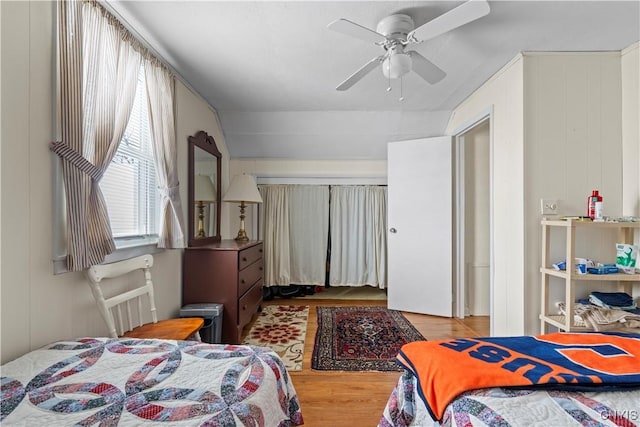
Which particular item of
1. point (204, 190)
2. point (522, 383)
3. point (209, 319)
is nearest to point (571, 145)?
point (522, 383)

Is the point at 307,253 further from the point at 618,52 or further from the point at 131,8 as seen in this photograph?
the point at 618,52

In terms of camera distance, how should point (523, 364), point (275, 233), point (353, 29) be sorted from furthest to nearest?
point (275, 233)
point (353, 29)
point (523, 364)

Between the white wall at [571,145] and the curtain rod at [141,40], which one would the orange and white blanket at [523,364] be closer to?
the white wall at [571,145]

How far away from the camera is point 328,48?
81.3 inches

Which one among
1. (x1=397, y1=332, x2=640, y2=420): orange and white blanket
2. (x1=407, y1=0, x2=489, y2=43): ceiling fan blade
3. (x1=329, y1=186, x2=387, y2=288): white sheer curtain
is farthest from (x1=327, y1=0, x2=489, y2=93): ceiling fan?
(x1=329, y1=186, x2=387, y2=288): white sheer curtain

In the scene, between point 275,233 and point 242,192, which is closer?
point 242,192

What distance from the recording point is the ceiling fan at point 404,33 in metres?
1.39

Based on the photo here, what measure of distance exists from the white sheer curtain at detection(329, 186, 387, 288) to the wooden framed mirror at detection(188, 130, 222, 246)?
1.57 meters

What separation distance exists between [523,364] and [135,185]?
2.29 metres

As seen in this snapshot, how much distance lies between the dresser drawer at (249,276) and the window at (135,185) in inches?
29.5

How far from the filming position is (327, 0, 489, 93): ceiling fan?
1.39m

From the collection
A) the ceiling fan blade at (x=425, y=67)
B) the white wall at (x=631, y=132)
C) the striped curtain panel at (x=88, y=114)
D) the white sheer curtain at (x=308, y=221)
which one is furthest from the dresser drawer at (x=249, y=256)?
the white wall at (x=631, y=132)

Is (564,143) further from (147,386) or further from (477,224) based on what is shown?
(147,386)

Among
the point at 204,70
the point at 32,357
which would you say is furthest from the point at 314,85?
the point at 32,357
